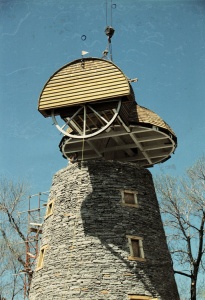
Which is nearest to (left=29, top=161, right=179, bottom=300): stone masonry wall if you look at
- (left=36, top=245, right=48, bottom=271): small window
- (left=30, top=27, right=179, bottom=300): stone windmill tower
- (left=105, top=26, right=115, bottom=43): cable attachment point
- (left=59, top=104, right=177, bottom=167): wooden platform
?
(left=30, top=27, right=179, bottom=300): stone windmill tower

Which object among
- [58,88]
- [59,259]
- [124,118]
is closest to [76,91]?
[58,88]

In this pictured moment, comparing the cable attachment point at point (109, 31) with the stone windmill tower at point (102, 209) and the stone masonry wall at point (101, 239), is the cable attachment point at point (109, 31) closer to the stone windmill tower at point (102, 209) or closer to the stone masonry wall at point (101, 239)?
the stone windmill tower at point (102, 209)

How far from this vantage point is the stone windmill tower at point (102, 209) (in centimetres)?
1781

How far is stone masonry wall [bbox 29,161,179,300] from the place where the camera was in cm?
1762

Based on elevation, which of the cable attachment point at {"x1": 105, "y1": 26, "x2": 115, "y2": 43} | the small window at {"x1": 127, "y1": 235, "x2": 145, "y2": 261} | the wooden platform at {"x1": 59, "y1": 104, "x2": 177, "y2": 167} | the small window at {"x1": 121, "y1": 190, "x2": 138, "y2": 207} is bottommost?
the small window at {"x1": 127, "y1": 235, "x2": 145, "y2": 261}

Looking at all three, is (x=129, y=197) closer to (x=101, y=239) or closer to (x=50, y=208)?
(x=101, y=239)

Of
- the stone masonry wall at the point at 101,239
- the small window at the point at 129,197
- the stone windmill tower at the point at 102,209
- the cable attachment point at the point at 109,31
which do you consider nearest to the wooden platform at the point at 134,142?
the stone windmill tower at the point at 102,209

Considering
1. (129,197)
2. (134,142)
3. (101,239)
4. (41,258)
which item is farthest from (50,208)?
(134,142)

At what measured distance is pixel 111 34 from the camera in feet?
78.4

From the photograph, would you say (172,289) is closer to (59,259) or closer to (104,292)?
(104,292)

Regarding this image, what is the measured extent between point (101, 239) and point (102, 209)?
4.81 ft

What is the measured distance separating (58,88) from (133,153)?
20.5ft

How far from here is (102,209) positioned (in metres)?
19.3

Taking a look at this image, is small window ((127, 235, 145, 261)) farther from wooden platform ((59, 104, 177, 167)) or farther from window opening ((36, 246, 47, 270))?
wooden platform ((59, 104, 177, 167))
